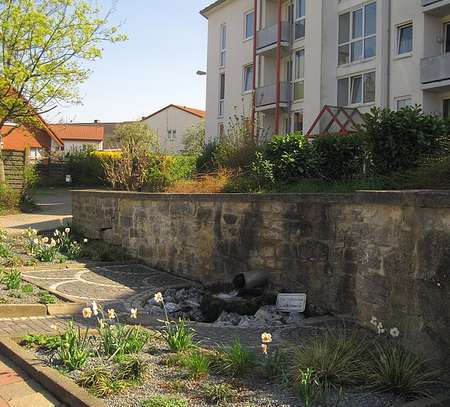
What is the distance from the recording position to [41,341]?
19.1 ft

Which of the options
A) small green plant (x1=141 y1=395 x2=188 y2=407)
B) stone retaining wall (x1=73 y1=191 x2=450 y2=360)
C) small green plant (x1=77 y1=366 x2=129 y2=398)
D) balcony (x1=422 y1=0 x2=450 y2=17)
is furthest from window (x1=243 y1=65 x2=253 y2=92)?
small green plant (x1=141 y1=395 x2=188 y2=407)

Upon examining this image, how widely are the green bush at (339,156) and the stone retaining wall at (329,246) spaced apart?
177 cm

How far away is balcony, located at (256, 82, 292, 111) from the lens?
2866 centimetres

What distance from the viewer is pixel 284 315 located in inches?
301

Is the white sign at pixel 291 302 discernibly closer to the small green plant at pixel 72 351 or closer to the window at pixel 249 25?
the small green plant at pixel 72 351

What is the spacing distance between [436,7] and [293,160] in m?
13.6

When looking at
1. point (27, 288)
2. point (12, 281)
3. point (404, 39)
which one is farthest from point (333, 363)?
point (404, 39)

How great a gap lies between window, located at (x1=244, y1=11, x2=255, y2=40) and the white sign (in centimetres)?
2673

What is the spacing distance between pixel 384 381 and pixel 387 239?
1976 mm

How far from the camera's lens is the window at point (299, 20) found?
28.2 m

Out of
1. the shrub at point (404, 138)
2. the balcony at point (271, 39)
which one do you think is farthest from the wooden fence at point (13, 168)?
the shrub at point (404, 138)

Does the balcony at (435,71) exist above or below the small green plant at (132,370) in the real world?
above

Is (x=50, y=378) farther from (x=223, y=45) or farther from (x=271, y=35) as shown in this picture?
(x=223, y=45)

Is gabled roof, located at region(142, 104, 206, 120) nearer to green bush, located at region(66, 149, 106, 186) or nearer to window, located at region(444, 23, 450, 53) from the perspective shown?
green bush, located at region(66, 149, 106, 186)
